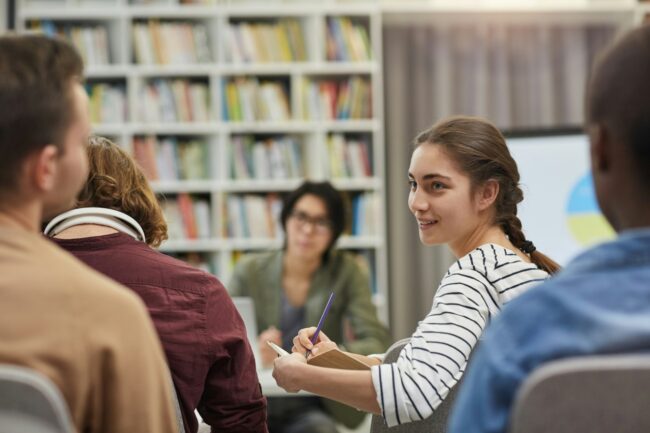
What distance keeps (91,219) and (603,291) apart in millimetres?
1127

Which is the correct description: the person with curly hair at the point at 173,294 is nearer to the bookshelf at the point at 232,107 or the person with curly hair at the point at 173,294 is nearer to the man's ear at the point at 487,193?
the man's ear at the point at 487,193

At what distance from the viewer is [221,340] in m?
1.79

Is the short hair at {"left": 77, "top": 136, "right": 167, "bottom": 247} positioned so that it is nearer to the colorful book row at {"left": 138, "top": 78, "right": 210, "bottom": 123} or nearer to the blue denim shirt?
the blue denim shirt

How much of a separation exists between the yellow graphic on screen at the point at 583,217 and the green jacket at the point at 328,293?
1609 mm

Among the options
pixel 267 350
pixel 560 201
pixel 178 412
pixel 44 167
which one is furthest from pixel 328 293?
pixel 44 167

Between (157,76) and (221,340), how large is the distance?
11.6 feet

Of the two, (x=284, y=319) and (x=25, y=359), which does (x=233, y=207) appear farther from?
(x=25, y=359)

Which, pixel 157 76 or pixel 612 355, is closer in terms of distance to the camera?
pixel 612 355

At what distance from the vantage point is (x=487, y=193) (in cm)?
199

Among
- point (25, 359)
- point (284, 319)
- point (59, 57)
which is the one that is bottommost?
point (284, 319)

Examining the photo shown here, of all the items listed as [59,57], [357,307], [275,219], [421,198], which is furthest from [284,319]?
[59,57]

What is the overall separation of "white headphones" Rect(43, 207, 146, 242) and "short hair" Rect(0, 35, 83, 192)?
2.29ft

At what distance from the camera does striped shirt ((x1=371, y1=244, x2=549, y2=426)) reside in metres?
1.60

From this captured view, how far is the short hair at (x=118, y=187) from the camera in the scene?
1.86 metres
